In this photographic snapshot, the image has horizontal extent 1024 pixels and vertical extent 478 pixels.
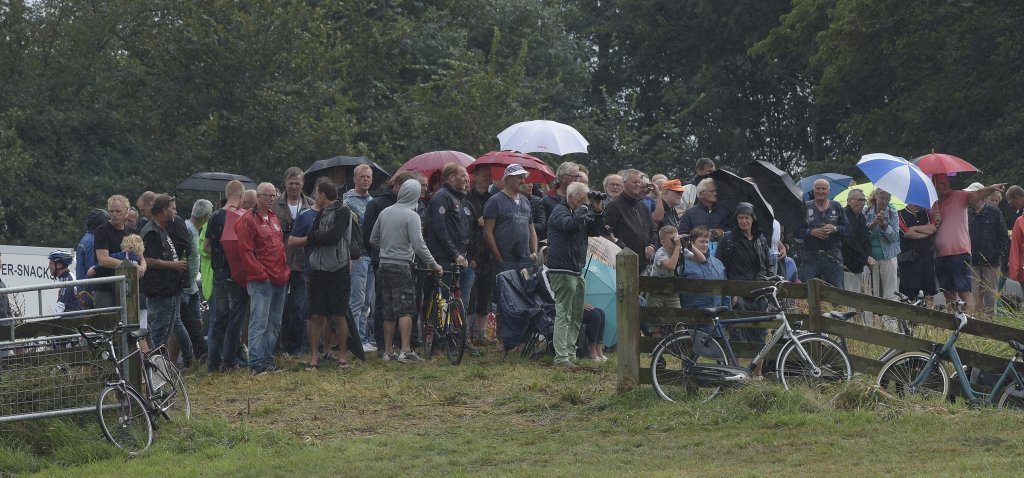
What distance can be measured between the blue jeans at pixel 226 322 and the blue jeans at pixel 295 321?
0.68m

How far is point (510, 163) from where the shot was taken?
16.3 metres

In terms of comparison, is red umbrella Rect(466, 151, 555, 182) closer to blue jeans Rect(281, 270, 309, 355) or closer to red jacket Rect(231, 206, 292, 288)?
blue jeans Rect(281, 270, 309, 355)

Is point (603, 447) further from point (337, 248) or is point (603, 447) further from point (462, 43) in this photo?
point (462, 43)

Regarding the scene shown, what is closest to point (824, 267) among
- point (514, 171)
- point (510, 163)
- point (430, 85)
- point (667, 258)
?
point (667, 258)

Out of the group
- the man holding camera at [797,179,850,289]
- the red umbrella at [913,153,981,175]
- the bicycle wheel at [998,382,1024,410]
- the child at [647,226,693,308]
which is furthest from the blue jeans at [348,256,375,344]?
the red umbrella at [913,153,981,175]

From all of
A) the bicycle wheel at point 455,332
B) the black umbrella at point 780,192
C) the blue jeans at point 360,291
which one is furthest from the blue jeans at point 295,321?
the black umbrella at point 780,192

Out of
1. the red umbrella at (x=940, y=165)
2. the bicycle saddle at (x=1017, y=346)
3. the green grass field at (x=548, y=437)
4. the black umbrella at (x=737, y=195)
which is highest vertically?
the red umbrella at (x=940, y=165)

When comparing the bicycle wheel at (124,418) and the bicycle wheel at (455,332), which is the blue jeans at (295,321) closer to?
the bicycle wheel at (455,332)

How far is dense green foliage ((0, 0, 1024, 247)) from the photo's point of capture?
1294 inches

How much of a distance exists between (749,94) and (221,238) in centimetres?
3414

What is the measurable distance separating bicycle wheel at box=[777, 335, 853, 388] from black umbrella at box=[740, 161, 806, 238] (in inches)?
202

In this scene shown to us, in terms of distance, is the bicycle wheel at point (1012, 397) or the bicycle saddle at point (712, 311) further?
the bicycle saddle at point (712, 311)

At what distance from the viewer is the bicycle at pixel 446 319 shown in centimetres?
1430

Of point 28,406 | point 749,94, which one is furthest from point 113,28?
point 28,406
